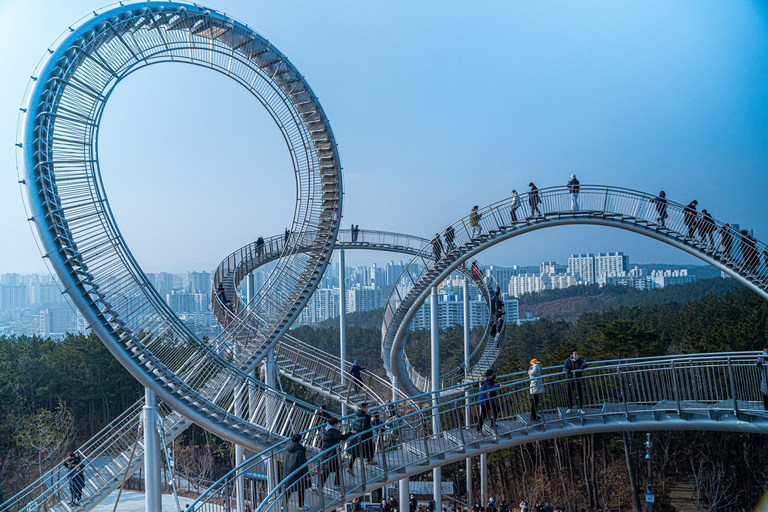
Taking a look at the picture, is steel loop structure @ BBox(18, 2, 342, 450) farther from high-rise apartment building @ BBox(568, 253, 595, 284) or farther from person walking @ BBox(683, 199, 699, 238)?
high-rise apartment building @ BBox(568, 253, 595, 284)

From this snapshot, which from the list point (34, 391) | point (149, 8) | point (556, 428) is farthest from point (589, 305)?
point (149, 8)

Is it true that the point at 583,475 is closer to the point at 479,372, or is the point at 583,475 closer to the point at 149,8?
the point at 479,372

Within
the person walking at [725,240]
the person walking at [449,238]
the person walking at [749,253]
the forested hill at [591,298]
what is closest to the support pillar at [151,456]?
the person walking at [449,238]

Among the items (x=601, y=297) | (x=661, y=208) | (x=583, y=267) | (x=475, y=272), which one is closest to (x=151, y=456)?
(x=661, y=208)

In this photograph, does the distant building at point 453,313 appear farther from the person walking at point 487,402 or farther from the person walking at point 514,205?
the person walking at point 487,402

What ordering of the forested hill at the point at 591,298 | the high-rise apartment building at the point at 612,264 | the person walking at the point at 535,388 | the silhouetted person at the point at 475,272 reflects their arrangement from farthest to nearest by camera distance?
the high-rise apartment building at the point at 612,264 < the forested hill at the point at 591,298 < the silhouetted person at the point at 475,272 < the person walking at the point at 535,388

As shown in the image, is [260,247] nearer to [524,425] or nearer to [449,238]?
[449,238]
